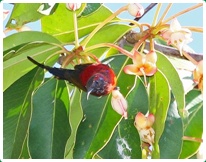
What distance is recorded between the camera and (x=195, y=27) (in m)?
1.74

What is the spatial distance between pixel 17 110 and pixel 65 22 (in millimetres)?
348

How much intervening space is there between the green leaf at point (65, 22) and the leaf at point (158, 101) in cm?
29

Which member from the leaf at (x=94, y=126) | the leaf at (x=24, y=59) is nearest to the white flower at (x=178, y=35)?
the leaf at (x=94, y=126)

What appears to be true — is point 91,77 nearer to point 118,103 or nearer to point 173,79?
point 118,103

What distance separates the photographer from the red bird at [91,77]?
161 cm

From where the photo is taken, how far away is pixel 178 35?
167 centimetres

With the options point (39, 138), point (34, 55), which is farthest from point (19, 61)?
point (39, 138)

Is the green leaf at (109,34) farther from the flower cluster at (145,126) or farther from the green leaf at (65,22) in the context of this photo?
the flower cluster at (145,126)

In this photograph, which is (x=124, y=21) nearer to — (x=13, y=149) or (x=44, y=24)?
(x=44, y=24)

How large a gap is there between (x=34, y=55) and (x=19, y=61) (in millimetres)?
47

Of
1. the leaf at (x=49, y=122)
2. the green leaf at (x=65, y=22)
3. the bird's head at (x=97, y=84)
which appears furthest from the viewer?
the green leaf at (x=65, y=22)

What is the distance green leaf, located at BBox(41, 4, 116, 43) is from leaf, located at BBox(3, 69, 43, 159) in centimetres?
22

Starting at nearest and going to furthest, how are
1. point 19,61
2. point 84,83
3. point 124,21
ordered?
point 84,83 < point 19,61 < point 124,21

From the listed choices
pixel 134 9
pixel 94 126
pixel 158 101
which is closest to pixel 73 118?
pixel 94 126
